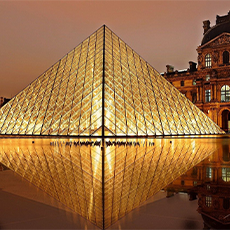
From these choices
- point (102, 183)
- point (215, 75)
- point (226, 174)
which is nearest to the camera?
point (102, 183)

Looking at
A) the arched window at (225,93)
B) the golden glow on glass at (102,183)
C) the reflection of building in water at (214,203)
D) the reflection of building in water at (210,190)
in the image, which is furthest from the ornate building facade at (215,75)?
the reflection of building in water at (214,203)

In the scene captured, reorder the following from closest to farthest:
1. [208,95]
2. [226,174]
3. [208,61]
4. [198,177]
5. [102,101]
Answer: [198,177], [226,174], [102,101], [208,95], [208,61]

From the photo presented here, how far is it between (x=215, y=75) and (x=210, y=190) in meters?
41.7

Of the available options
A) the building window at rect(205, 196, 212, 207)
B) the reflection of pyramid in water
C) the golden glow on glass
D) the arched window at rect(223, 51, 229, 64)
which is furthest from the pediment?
the building window at rect(205, 196, 212, 207)

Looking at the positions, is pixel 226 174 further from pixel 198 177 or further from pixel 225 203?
pixel 225 203

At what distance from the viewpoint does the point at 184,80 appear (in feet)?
167

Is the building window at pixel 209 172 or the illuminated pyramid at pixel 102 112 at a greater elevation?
the illuminated pyramid at pixel 102 112

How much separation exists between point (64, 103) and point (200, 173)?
15733mm

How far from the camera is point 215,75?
4400 cm

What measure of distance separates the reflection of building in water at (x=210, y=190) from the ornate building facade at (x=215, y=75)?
124 ft

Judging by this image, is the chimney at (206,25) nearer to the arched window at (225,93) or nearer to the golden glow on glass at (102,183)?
the arched window at (225,93)

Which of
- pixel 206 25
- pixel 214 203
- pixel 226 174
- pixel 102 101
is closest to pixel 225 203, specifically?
pixel 214 203

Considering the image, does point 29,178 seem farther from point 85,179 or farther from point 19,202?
point 19,202

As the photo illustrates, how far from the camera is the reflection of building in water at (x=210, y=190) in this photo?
11.4 feet
